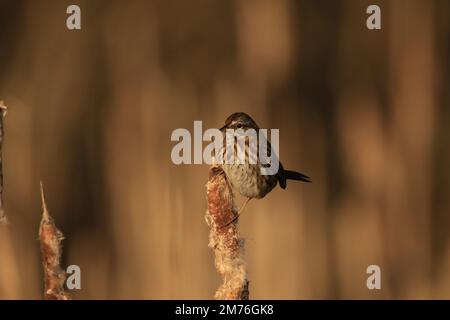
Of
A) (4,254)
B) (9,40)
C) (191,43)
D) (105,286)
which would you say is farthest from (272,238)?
(9,40)

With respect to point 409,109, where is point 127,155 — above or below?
below

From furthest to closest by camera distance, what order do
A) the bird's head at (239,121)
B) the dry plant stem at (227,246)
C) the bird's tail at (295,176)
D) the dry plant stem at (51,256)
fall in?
1. the bird's tail at (295,176)
2. the bird's head at (239,121)
3. the dry plant stem at (227,246)
4. the dry plant stem at (51,256)

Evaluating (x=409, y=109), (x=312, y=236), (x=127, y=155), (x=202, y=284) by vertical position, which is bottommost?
(x=202, y=284)

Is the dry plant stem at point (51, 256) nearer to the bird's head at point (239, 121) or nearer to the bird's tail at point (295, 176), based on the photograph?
the bird's head at point (239, 121)

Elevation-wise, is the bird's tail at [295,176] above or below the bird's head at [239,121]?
below

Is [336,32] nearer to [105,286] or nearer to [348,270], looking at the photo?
[348,270]

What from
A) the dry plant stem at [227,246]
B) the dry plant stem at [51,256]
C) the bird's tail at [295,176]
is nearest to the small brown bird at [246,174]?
the bird's tail at [295,176]
